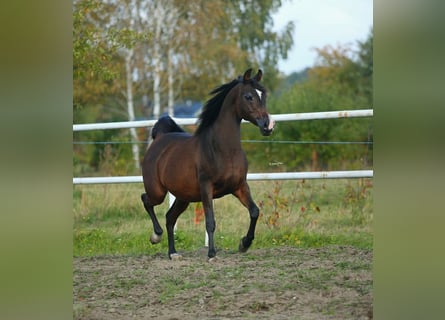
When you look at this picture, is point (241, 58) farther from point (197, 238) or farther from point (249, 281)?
point (249, 281)

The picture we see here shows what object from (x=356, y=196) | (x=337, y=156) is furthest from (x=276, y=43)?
(x=356, y=196)

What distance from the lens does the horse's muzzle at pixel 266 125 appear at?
6.02 meters

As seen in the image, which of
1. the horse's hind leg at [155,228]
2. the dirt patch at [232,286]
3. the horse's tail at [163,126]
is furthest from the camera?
the horse's tail at [163,126]

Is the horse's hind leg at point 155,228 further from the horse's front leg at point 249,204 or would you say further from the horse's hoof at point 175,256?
the horse's front leg at point 249,204

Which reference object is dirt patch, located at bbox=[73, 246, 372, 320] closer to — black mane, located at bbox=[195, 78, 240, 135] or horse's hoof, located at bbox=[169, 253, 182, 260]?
horse's hoof, located at bbox=[169, 253, 182, 260]

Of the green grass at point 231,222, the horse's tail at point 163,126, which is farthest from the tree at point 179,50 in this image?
the horse's tail at point 163,126

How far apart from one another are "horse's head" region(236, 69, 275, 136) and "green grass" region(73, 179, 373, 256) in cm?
176

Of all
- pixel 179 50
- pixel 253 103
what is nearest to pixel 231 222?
pixel 253 103

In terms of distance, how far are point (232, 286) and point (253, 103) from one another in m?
1.89

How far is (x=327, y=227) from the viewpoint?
8.80 metres

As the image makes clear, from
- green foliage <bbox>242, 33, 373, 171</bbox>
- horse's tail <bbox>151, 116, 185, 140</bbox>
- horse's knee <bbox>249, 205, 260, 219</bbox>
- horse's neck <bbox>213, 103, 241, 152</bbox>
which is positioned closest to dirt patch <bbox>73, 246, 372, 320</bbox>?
horse's knee <bbox>249, 205, 260, 219</bbox>

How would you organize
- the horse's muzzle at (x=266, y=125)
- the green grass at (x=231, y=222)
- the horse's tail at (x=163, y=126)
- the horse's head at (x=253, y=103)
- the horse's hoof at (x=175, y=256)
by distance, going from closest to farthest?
the horse's muzzle at (x=266, y=125)
the horse's head at (x=253, y=103)
the horse's hoof at (x=175, y=256)
the horse's tail at (x=163, y=126)
the green grass at (x=231, y=222)

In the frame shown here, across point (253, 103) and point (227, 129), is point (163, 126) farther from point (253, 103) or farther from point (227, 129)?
point (253, 103)
